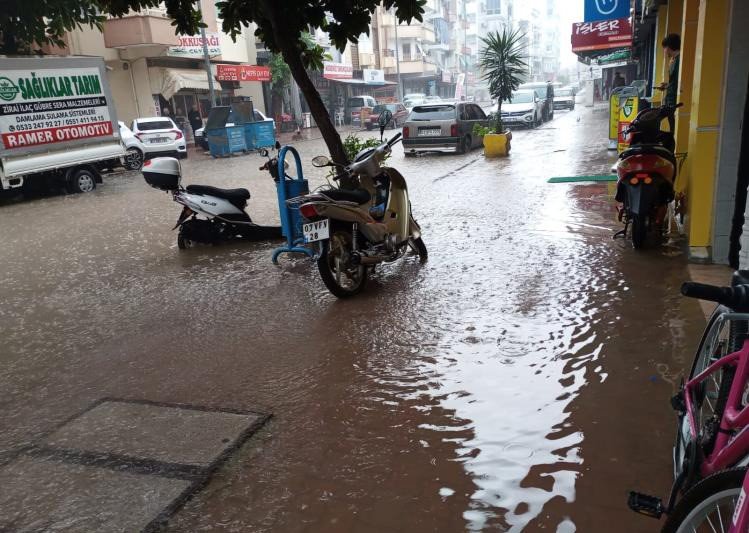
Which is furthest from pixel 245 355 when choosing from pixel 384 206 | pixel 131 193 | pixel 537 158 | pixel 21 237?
pixel 537 158

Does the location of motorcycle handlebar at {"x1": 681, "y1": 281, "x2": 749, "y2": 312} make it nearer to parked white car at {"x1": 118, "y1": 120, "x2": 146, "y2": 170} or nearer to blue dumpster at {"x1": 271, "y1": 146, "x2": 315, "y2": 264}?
blue dumpster at {"x1": 271, "y1": 146, "x2": 315, "y2": 264}

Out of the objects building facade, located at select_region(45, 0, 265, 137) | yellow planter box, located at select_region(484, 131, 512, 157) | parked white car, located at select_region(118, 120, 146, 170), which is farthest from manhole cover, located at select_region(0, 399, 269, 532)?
building facade, located at select_region(45, 0, 265, 137)

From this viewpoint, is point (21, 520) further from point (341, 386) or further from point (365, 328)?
point (365, 328)

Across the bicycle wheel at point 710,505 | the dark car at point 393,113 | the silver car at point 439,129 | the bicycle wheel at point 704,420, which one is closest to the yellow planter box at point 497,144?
the silver car at point 439,129

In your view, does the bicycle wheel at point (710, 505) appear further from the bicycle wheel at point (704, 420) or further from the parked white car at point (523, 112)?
the parked white car at point (523, 112)

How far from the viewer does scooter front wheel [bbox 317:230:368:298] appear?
5438 mm

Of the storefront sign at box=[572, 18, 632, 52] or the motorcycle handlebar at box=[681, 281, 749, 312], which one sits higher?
the storefront sign at box=[572, 18, 632, 52]

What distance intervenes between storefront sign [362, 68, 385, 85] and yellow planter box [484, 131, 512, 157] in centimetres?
3232

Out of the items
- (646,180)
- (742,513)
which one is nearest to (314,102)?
(646,180)

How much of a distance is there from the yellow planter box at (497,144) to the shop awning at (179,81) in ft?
50.9

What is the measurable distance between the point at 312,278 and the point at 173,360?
6.82 ft

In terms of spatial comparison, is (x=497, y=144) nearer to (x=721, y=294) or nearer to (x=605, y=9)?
(x=605, y=9)

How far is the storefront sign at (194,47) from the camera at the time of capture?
2633 cm

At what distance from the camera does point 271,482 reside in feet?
9.71
